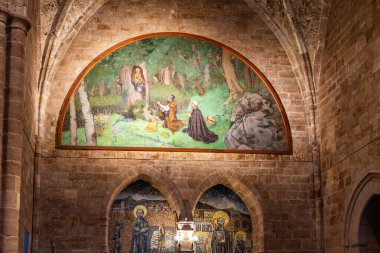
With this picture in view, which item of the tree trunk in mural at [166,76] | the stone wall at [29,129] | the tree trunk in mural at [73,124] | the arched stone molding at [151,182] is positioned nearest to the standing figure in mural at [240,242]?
the arched stone molding at [151,182]

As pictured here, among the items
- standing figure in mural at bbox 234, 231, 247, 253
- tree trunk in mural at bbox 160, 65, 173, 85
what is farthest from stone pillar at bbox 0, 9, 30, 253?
standing figure in mural at bbox 234, 231, 247, 253

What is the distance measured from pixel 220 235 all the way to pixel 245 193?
1.17m

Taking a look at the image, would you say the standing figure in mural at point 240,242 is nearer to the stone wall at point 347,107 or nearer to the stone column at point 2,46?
the stone wall at point 347,107

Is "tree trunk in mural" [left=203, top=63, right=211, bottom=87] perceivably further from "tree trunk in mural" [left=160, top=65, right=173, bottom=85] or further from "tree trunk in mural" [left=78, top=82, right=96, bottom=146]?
"tree trunk in mural" [left=78, top=82, right=96, bottom=146]

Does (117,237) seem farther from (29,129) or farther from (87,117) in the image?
(29,129)

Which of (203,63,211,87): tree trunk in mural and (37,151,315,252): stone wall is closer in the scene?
(37,151,315,252): stone wall

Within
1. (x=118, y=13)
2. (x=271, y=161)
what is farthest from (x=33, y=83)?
(x=271, y=161)

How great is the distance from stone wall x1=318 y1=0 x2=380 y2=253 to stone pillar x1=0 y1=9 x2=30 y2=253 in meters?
6.43

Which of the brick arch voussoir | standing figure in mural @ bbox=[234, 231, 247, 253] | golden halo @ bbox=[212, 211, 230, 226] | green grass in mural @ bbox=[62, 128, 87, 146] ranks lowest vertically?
standing figure in mural @ bbox=[234, 231, 247, 253]

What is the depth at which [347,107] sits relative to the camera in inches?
625

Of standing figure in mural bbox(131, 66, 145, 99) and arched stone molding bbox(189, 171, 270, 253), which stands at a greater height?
standing figure in mural bbox(131, 66, 145, 99)

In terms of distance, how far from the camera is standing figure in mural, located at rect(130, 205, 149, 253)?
17.7m

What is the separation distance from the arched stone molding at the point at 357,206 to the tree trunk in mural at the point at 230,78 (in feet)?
13.3

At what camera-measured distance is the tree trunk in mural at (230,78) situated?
712 inches
